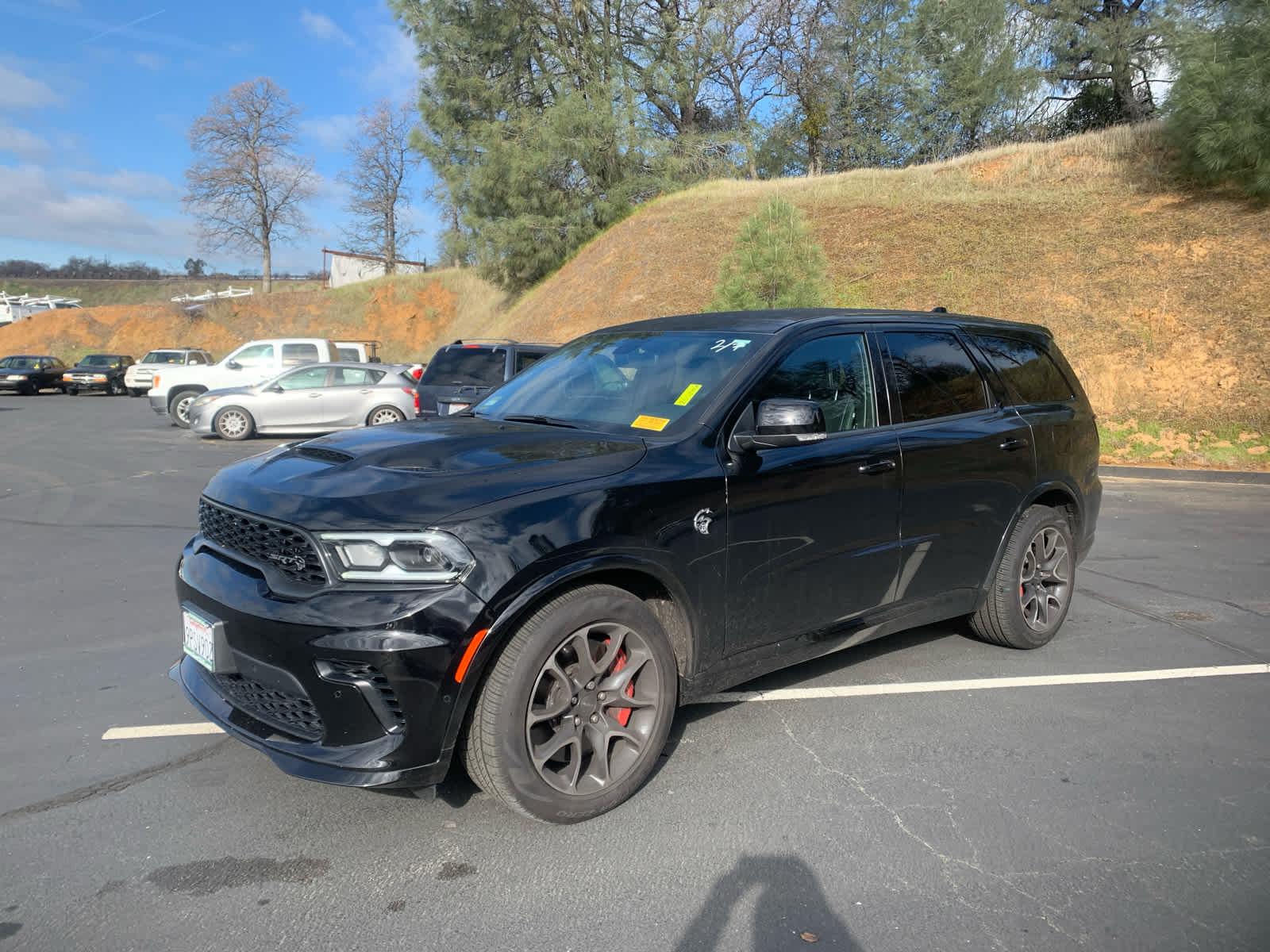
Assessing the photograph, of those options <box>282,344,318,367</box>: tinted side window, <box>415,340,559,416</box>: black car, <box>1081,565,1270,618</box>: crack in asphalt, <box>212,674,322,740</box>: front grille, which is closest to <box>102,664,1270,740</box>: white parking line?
<box>212,674,322,740</box>: front grille

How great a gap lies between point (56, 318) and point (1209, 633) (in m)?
59.9

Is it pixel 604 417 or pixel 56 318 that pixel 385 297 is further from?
pixel 604 417

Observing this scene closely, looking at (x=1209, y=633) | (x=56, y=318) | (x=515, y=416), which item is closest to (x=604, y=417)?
(x=515, y=416)

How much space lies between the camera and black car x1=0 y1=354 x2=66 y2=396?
1266 inches

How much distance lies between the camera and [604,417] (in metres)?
3.95

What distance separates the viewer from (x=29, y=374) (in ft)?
106

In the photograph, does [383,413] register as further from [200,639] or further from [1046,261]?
[1046,261]

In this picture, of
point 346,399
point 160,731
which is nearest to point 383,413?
point 346,399

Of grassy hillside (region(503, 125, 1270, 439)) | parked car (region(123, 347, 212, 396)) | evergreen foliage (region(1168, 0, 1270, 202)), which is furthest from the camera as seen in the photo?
parked car (region(123, 347, 212, 396))

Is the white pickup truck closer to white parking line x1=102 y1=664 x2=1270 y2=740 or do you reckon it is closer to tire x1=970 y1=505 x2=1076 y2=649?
white parking line x1=102 y1=664 x2=1270 y2=740

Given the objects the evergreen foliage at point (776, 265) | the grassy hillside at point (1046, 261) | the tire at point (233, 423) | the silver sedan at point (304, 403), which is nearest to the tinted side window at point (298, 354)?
the silver sedan at point (304, 403)

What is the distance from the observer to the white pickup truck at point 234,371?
20047 mm

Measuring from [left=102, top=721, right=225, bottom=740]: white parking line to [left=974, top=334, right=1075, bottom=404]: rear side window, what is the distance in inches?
175

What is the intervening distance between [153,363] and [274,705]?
3079 cm
